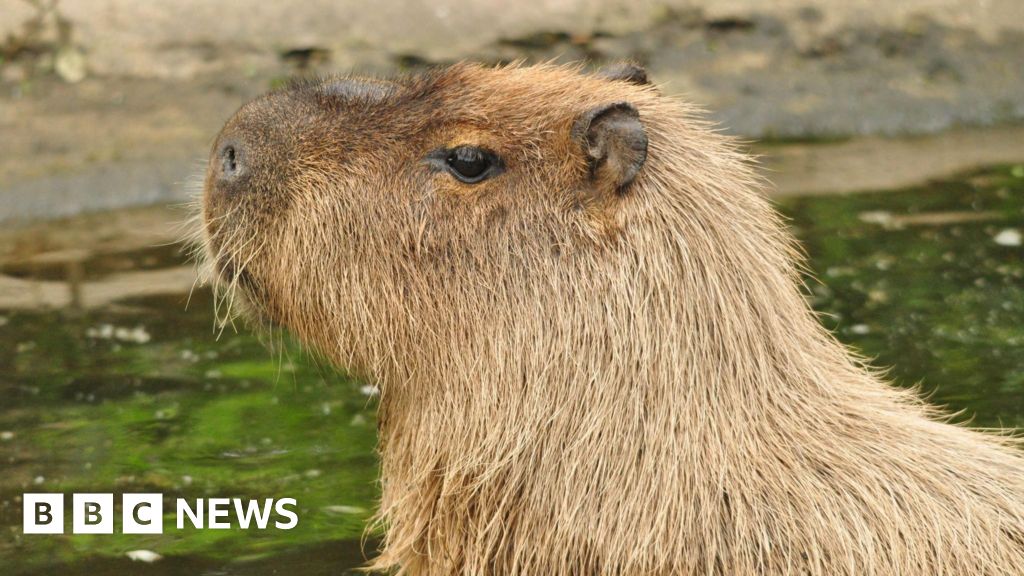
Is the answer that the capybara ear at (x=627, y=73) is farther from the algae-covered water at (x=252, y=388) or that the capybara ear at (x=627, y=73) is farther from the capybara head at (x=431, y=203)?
the algae-covered water at (x=252, y=388)

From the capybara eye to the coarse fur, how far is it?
3cm

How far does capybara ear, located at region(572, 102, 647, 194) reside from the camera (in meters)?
3.10

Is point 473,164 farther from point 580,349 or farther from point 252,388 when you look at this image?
point 252,388

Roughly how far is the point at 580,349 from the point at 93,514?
6.93ft

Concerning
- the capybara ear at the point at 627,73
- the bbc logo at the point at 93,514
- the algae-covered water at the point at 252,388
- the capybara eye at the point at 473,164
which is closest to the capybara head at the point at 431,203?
the capybara eye at the point at 473,164

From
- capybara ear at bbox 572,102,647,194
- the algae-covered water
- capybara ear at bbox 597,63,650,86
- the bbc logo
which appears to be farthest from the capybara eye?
the bbc logo

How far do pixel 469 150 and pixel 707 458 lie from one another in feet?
2.72

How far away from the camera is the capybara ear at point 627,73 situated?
356 centimetres

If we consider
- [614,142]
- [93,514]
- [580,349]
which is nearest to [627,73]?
[614,142]

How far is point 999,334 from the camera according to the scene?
5.84m

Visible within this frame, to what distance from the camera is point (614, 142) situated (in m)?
3.11

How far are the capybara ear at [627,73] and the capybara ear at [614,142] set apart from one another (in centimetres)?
44

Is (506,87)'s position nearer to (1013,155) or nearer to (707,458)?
(707,458)

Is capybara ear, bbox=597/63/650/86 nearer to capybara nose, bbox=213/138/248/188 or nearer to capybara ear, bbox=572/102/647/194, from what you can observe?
capybara ear, bbox=572/102/647/194
